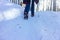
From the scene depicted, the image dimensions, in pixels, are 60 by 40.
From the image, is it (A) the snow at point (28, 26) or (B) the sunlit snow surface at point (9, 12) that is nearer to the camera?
(A) the snow at point (28, 26)

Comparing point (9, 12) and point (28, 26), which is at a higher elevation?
point (9, 12)

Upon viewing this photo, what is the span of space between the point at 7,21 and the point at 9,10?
156 cm

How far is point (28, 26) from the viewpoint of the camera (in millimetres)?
6238

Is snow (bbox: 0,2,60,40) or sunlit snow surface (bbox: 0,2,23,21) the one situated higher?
sunlit snow surface (bbox: 0,2,23,21)

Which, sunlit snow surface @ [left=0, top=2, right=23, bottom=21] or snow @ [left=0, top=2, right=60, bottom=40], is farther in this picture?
sunlit snow surface @ [left=0, top=2, right=23, bottom=21]

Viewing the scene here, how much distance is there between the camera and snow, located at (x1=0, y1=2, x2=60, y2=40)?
5.37 meters

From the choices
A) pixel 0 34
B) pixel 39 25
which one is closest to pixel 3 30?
pixel 0 34

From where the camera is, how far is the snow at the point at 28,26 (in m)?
5.37

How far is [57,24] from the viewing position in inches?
259

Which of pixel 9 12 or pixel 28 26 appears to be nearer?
pixel 28 26

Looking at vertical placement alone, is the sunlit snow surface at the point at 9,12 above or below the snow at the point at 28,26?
above

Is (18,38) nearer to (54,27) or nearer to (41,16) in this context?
(54,27)

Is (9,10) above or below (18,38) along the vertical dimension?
above

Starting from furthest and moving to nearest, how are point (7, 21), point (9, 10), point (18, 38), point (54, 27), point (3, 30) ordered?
1. point (9, 10)
2. point (7, 21)
3. point (54, 27)
4. point (3, 30)
5. point (18, 38)
